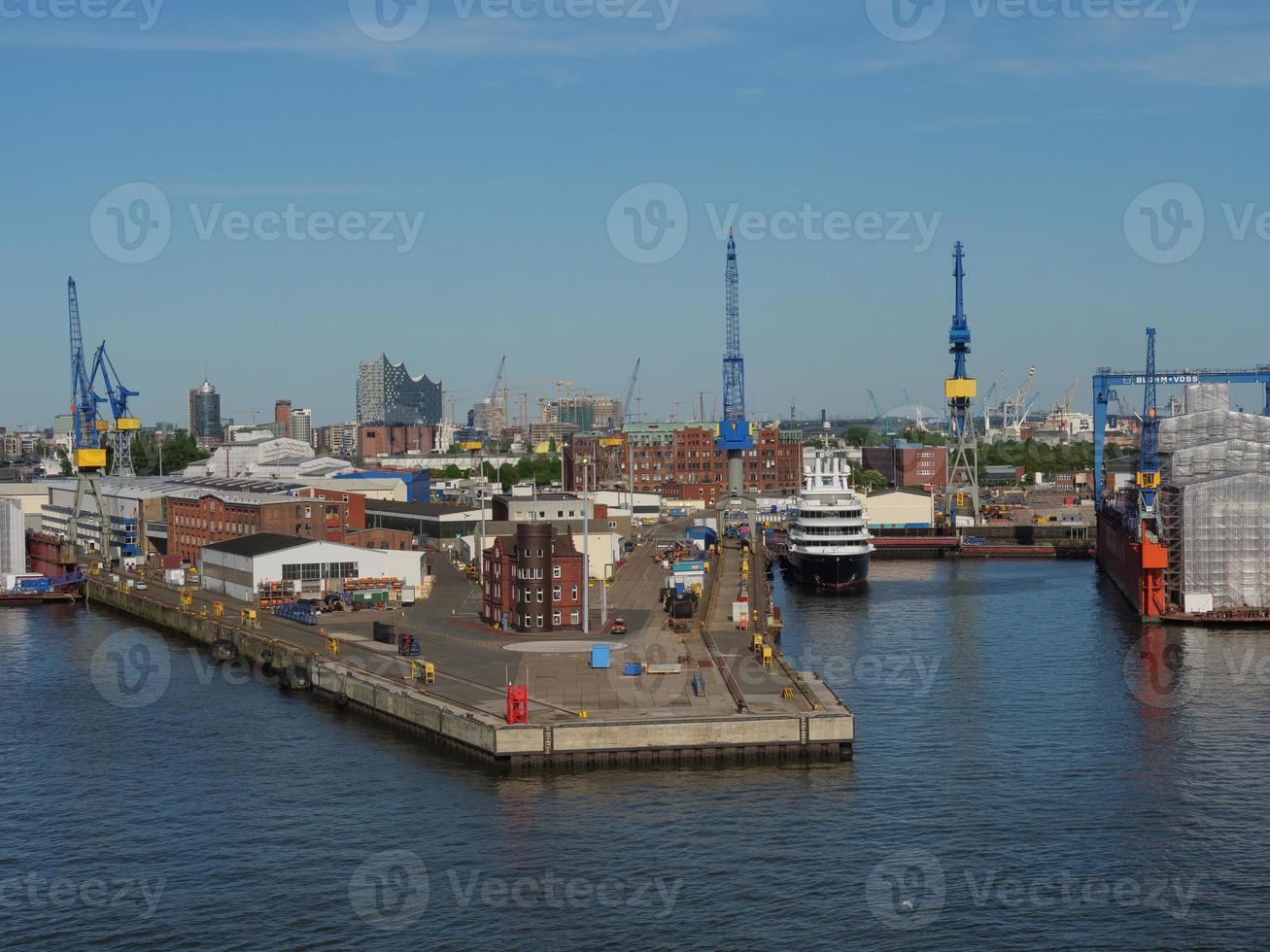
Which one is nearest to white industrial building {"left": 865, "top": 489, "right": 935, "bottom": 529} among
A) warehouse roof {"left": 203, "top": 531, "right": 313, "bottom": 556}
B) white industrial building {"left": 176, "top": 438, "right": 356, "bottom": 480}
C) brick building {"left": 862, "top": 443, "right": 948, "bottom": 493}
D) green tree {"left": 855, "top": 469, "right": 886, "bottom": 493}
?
warehouse roof {"left": 203, "top": 531, "right": 313, "bottom": 556}

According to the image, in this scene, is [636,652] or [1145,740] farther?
[636,652]

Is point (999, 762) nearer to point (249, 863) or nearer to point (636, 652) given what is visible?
point (636, 652)

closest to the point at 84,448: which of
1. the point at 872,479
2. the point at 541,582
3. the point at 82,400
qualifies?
the point at 82,400

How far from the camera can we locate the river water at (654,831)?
23.5 m

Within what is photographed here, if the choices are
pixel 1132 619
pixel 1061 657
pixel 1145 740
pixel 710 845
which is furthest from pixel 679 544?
pixel 710 845

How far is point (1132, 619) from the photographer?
5588 centimetres

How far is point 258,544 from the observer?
5894cm

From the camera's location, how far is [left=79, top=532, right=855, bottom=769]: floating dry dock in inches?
1255

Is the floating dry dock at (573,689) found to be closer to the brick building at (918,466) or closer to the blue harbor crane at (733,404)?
the blue harbor crane at (733,404)

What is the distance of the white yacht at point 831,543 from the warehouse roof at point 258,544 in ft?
74.2

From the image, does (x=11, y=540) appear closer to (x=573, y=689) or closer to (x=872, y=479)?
(x=573, y=689)

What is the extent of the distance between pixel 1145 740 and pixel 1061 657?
12283mm

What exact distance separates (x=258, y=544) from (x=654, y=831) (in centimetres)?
3496

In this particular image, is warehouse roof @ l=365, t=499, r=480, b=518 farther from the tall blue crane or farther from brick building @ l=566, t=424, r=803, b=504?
brick building @ l=566, t=424, r=803, b=504
